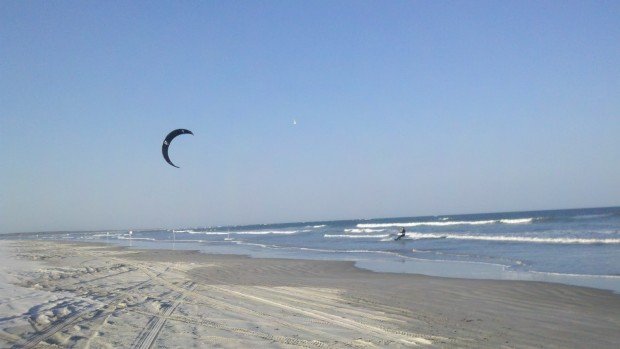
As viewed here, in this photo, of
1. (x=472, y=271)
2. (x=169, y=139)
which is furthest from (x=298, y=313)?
(x=472, y=271)

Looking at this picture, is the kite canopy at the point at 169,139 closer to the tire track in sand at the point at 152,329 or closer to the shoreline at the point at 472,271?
the tire track in sand at the point at 152,329

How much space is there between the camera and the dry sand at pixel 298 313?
664 centimetres

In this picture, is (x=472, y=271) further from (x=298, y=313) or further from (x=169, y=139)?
(x=169, y=139)

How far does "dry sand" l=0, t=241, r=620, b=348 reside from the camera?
6641 mm

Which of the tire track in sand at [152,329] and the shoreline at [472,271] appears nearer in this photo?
the tire track in sand at [152,329]

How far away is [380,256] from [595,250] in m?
8.75

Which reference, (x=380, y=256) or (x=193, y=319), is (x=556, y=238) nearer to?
(x=380, y=256)

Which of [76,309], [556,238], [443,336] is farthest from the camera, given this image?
[556,238]

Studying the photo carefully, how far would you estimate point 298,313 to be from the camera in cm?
A: 848

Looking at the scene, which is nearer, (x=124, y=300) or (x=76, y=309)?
(x=76, y=309)

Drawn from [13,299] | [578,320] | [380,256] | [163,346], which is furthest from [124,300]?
[380,256]

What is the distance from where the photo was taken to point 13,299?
896 cm

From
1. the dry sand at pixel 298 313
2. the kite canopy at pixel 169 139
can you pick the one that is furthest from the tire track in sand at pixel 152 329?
the kite canopy at pixel 169 139

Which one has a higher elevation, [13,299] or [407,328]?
[13,299]
